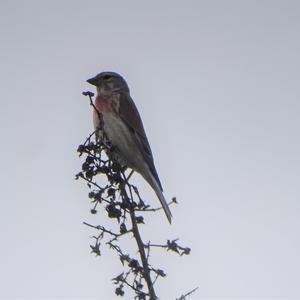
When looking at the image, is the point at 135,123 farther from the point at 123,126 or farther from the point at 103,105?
the point at 103,105

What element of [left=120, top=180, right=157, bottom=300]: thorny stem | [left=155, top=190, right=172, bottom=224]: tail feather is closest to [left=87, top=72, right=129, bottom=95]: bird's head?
[left=155, top=190, right=172, bottom=224]: tail feather

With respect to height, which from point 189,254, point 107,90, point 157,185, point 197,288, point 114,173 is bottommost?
point 197,288

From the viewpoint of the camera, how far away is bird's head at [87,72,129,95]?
794cm

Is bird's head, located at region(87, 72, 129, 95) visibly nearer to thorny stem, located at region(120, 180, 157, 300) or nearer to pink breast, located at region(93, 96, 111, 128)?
pink breast, located at region(93, 96, 111, 128)

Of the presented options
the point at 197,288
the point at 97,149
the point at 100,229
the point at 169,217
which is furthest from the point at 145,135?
the point at 197,288

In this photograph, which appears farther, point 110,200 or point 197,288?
point 110,200

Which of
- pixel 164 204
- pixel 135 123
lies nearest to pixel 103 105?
pixel 135 123

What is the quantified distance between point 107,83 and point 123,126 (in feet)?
3.59

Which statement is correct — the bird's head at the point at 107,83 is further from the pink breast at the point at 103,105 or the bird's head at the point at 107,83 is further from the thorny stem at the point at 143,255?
the thorny stem at the point at 143,255

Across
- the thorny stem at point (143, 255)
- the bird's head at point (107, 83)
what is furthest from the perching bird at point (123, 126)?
the thorny stem at point (143, 255)

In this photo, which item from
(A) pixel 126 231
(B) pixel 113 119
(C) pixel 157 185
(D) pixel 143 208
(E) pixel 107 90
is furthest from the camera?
(E) pixel 107 90

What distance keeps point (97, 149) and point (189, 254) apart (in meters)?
1.10

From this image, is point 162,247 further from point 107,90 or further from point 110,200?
point 107,90

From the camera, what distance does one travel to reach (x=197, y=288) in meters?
3.25
